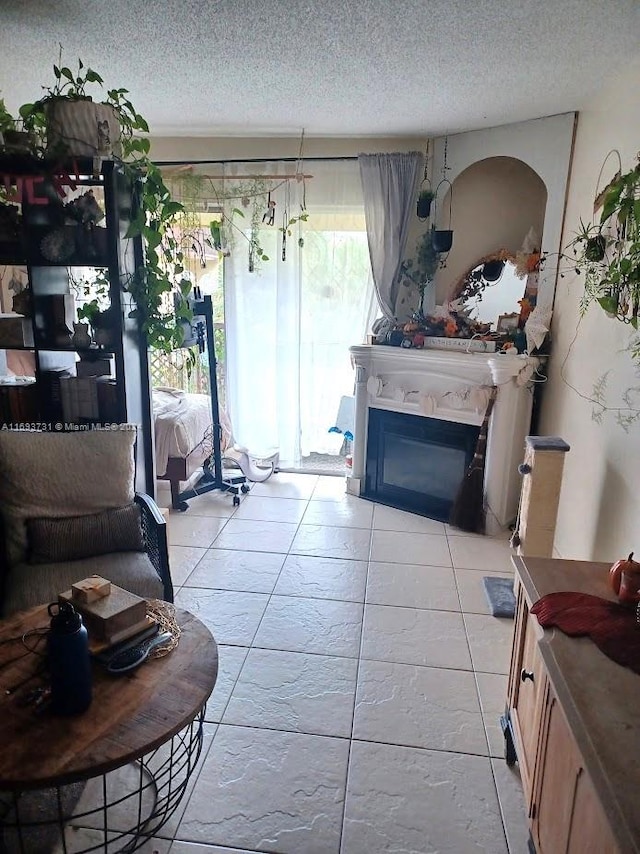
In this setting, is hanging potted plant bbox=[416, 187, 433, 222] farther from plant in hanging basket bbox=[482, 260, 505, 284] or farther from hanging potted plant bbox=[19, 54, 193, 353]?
hanging potted plant bbox=[19, 54, 193, 353]

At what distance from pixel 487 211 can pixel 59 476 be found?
130 inches

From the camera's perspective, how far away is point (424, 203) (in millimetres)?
3855

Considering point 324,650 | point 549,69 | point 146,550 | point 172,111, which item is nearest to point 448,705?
point 324,650

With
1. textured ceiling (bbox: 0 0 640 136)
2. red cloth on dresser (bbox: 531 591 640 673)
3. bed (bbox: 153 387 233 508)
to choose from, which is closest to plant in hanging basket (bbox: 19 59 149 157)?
textured ceiling (bbox: 0 0 640 136)

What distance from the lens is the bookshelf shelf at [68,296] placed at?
2502 mm

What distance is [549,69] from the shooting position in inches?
104

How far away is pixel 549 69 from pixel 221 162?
2.40 m

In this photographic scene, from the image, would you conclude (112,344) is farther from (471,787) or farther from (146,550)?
(471,787)

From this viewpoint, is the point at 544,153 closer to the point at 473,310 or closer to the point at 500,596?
the point at 473,310

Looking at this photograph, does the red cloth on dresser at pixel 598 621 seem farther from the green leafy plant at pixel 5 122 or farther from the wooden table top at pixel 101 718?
the green leafy plant at pixel 5 122

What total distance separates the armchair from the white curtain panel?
7.82 feet

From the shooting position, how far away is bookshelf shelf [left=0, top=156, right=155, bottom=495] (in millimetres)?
2502

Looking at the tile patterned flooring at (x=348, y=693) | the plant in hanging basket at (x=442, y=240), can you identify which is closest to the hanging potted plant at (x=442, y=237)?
the plant in hanging basket at (x=442, y=240)

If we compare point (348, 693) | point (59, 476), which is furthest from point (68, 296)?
point (348, 693)
